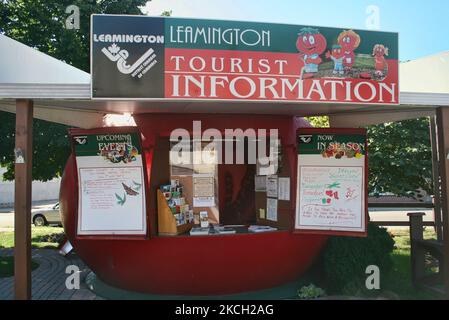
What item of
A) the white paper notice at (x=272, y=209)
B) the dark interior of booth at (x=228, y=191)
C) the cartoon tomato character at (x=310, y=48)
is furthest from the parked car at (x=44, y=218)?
the cartoon tomato character at (x=310, y=48)

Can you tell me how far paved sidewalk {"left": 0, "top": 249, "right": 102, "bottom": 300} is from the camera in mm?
7355

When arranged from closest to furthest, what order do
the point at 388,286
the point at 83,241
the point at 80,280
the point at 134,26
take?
the point at 134,26
the point at 83,241
the point at 388,286
the point at 80,280

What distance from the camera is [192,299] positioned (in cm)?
673

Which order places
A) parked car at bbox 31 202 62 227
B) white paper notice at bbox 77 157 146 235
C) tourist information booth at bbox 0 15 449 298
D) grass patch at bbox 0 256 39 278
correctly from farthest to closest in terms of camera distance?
1. parked car at bbox 31 202 62 227
2. grass patch at bbox 0 256 39 278
3. white paper notice at bbox 77 157 146 235
4. tourist information booth at bbox 0 15 449 298

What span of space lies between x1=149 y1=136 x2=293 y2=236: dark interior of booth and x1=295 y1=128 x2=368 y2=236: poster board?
0.35 metres

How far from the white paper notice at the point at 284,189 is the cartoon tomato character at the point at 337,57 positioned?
6.64 feet

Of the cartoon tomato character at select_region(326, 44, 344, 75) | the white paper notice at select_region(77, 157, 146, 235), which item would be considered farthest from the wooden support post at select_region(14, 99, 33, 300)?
the cartoon tomato character at select_region(326, 44, 344, 75)

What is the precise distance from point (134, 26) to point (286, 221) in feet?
12.1

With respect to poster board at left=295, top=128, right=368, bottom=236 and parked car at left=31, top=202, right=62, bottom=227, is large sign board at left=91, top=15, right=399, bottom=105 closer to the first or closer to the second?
poster board at left=295, top=128, right=368, bottom=236

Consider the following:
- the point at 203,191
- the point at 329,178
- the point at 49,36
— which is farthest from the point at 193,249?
the point at 49,36
